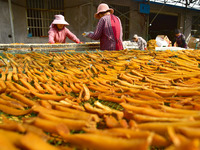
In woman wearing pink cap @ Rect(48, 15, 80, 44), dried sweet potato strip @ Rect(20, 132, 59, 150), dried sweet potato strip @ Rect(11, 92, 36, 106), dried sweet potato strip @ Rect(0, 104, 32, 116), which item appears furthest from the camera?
woman wearing pink cap @ Rect(48, 15, 80, 44)

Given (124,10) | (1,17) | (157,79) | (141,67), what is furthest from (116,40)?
(124,10)

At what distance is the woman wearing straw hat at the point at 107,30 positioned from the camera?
3.09 m

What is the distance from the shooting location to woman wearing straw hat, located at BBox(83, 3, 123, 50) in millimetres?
3086

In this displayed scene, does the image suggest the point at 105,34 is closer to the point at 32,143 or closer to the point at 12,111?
the point at 12,111

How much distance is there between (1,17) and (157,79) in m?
7.56

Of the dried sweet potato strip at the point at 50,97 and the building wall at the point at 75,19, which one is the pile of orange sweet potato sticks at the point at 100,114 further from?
the building wall at the point at 75,19

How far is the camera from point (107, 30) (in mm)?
3146

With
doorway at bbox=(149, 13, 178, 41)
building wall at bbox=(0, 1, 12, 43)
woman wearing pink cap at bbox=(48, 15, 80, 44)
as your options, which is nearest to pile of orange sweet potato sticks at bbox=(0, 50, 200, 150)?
woman wearing pink cap at bbox=(48, 15, 80, 44)

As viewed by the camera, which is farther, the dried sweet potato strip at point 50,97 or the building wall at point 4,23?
the building wall at point 4,23

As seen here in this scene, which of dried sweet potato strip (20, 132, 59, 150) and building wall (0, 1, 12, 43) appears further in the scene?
building wall (0, 1, 12, 43)

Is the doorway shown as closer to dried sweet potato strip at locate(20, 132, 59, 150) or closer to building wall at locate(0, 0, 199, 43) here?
building wall at locate(0, 0, 199, 43)

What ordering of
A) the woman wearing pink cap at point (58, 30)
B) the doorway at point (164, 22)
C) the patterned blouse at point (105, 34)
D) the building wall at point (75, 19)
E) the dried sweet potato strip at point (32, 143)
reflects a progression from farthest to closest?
1. the doorway at point (164, 22)
2. the building wall at point (75, 19)
3. the woman wearing pink cap at point (58, 30)
4. the patterned blouse at point (105, 34)
5. the dried sweet potato strip at point (32, 143)

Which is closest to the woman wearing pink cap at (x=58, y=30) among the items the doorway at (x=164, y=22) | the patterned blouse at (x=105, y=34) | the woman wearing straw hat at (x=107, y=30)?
the woman wearing straw hat at (x=107, y=30)

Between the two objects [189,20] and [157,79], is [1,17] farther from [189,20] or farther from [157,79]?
[189,20]
